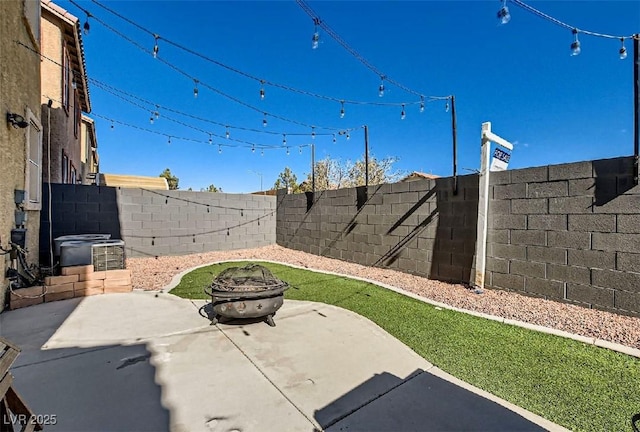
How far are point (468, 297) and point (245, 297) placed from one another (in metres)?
3.55

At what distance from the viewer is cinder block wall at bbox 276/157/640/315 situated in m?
3.63

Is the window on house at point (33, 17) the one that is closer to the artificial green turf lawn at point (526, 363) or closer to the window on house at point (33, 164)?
the window on house at point (33, 164)

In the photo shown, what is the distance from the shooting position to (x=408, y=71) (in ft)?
24.3

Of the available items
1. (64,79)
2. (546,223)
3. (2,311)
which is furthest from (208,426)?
(64,79)

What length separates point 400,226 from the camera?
21.3 feet

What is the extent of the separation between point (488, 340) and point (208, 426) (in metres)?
2.81

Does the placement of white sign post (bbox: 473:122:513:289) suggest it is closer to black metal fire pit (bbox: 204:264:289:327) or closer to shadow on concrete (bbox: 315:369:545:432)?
shadow on concrete (bbox: 315:369:545:432)

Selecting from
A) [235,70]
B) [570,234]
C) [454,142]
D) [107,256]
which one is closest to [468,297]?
[570,234]

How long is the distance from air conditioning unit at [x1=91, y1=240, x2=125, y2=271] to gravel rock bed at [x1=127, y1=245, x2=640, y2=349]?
2.06ft

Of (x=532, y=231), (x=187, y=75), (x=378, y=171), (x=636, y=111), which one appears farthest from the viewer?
(x=378, y=171)

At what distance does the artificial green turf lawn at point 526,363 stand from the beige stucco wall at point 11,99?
436cm

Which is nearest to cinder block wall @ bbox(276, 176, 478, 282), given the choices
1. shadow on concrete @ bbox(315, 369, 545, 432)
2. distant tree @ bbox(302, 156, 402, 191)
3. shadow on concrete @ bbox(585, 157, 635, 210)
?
shadow on concrete @ bbox(585, 157, 635, 210)

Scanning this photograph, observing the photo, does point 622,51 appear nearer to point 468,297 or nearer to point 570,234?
point 570,234

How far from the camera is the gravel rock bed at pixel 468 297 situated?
11.0 ft
